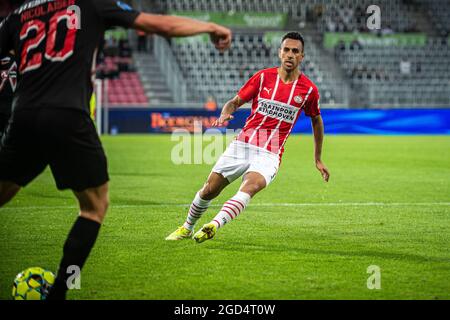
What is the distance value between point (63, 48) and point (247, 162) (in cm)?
305

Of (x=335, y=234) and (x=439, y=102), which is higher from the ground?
(x=439, y=102)

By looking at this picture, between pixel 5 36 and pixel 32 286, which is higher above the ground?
pixel 5 36

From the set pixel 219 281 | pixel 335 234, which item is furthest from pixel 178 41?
pixel 219 281

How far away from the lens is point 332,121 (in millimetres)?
32000

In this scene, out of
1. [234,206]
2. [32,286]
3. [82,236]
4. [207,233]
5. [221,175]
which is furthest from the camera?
[221,175]

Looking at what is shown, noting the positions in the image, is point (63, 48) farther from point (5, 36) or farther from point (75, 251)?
point (75, 251)

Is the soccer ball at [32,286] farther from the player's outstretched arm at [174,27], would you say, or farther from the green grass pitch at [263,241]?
the player's outstretched arm at [174,27]

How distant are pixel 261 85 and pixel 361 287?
2809 millimetres

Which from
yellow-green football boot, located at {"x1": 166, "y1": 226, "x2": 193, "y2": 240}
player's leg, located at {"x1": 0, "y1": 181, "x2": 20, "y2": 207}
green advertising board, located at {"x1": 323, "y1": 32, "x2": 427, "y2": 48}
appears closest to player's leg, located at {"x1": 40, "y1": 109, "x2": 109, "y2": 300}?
player's leg, located at {"x1": 0, "y1": 181, "x2": 20, "y2": 207}

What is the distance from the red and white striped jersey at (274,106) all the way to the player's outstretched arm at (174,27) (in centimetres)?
278

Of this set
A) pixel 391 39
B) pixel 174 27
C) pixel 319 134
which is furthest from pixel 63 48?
pixel 391 39
